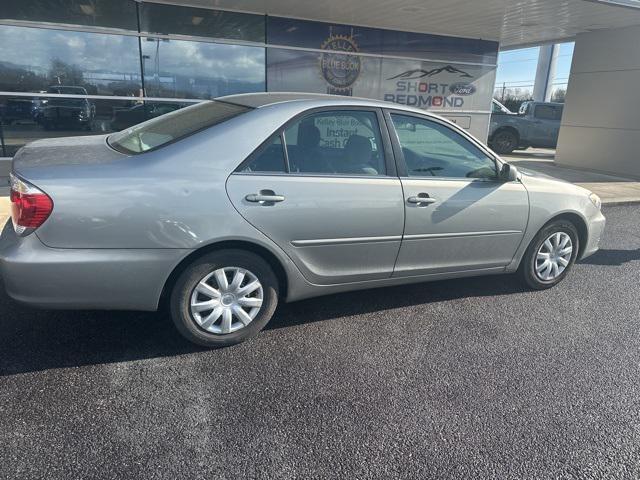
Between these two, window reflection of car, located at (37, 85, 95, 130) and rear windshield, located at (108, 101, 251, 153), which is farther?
window reflection of car, located at (37, 85, 95, 130)

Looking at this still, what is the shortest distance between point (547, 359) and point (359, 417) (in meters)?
1.50

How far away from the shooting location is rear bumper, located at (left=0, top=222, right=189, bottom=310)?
2645 millimetres

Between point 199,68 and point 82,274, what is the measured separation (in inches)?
287

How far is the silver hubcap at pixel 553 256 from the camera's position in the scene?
14.2 feet

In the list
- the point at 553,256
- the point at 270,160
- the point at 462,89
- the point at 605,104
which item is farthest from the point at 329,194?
the point at 605,104

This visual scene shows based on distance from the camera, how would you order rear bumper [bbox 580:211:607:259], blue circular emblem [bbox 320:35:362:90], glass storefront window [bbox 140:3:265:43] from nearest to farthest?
rear bumper [bbox 580:211:607:259], glass storefront window [bbox 140:3:265:43], blue circular emblem [bbox 320:35:362:90]

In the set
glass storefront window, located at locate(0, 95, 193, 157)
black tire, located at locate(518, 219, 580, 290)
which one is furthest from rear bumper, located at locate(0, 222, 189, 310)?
glass storefront window, located at locate(0, 95, 193, 157)

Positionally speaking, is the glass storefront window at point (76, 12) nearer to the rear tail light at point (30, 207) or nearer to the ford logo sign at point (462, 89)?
the rear tail light at point (30, 207)

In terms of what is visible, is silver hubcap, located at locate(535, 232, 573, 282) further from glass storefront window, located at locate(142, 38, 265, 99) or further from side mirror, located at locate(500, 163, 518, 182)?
glass storefront window, located at locate(142, 38, 265, 99)

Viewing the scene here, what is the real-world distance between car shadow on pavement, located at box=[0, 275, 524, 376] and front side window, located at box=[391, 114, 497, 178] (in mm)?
1101

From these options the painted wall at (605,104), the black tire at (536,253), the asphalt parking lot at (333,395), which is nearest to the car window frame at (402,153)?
the black tire at (536,253)

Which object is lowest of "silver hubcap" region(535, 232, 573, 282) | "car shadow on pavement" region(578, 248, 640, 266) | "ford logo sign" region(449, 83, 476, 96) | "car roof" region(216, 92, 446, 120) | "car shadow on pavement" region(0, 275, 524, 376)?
"car shadow on pavement" region(578, 248, 640, 266)

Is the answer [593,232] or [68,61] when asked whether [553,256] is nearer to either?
[593,232]

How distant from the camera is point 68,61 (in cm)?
814
